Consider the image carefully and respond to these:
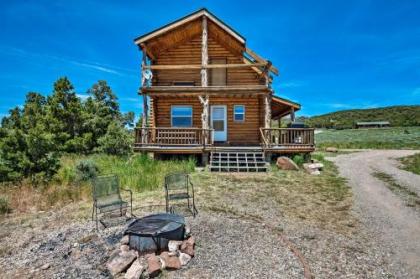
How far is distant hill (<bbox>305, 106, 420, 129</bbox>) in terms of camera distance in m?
72.9

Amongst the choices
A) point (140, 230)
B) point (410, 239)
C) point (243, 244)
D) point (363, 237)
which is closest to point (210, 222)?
point (243, 244)

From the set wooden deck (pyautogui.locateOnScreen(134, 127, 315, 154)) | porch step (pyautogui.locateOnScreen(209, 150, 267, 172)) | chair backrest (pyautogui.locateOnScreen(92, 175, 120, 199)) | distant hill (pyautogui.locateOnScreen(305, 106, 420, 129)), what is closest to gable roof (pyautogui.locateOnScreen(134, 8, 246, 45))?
wooden deck (pyautogui.locateOnScreen(134, 127, 315, 154))

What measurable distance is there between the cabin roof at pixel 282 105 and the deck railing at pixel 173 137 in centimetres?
515

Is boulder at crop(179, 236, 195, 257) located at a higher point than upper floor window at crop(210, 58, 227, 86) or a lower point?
lower

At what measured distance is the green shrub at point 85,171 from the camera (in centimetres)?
1081

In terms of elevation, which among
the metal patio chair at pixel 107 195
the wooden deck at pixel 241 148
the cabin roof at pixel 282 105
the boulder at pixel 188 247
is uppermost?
the cabin roof at pixel 282 105

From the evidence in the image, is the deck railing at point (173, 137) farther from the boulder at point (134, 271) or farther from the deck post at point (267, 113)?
the boulder at point (134, 271)

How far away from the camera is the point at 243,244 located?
4.90 m

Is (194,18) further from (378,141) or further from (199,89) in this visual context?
(378,141)

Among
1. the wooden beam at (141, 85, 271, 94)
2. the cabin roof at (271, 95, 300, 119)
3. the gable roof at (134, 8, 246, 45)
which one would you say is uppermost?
the gable roof at (134, 8, 246, 45)

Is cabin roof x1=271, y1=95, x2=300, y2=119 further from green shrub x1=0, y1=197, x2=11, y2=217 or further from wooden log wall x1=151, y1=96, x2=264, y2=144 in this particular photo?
green shrub x1=0, y1=197, x2=11, y2=217

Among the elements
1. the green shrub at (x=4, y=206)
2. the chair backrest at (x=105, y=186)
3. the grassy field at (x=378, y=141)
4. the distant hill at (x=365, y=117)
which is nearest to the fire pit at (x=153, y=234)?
the chair backrest at (x=105, y=186)

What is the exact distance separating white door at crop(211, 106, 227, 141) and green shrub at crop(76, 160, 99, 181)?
826 cm

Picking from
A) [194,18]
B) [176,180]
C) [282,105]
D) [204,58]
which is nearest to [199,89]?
[204,58]
